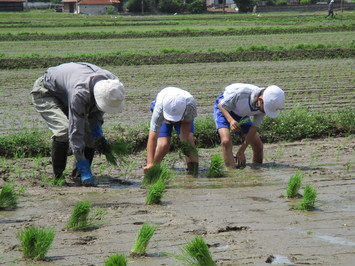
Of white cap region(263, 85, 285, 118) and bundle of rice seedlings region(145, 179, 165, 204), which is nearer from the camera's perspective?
bundle of rice seedlings region(145, 179, 165, 204)

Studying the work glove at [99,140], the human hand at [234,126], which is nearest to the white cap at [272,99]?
the human hand at [234,126]

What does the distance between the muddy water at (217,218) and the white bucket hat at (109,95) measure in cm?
85

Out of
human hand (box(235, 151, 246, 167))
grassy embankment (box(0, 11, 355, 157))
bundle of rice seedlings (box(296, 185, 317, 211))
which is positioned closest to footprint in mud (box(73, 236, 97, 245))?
bundle of rice seedlings (box(296, 185, 317, 211))

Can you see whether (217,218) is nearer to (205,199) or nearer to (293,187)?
(205,199)

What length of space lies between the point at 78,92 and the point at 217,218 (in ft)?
5.80

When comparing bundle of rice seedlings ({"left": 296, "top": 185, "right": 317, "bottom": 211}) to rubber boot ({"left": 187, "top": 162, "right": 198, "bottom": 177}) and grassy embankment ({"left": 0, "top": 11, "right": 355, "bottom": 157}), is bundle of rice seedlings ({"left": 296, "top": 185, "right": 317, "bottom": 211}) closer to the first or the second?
rubber boot ({"left": 187, "top": 162, "right": 198, "bottom": 177})

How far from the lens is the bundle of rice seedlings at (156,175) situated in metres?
6.05

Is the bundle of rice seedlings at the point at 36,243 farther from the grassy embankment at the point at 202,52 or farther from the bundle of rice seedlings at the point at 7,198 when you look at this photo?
the grassy embankment at the point at 202,52

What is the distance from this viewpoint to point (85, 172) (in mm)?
5984

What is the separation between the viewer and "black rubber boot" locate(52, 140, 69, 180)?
245 inches

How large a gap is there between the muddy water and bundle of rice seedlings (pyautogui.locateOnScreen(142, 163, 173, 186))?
0.12 m

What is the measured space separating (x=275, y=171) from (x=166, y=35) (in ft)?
69.4

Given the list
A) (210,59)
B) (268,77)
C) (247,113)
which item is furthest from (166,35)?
(247,113)

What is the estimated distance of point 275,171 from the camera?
6824 millimetres
